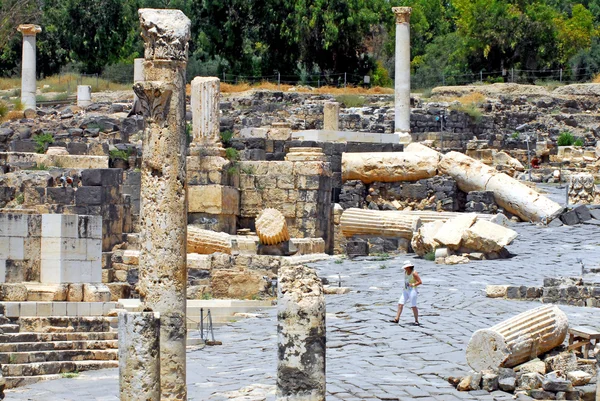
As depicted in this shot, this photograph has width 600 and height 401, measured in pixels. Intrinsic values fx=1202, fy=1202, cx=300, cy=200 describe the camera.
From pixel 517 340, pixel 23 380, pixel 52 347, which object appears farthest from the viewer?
pixel 52 347

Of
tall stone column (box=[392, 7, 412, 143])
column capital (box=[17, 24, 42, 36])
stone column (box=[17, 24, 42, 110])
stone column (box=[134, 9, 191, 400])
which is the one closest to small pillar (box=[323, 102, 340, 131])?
tall stone column (box=[392, 7, 412, 143])

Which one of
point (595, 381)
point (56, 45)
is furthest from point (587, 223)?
point (56, 45)

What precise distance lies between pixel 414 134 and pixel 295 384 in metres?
25.6

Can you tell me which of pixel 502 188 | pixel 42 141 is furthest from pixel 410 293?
pixel 42 141

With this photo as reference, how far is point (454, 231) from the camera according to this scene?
19.5 metres

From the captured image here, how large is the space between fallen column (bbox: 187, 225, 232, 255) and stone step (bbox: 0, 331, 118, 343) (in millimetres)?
6039

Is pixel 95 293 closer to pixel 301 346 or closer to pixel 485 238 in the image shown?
pixel 301 346

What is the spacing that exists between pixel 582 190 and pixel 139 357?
16.7m

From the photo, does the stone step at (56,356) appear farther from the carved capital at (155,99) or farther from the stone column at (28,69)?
the stone column at (28,69)

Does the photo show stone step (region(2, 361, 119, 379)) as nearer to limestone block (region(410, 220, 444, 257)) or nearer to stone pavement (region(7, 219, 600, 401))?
stone pavement (region(7, 219, 600, 401))

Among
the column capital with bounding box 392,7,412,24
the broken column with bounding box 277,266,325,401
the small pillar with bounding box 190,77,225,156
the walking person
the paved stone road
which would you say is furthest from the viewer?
the column capital with bounding box 392,7,412,24

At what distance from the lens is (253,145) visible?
2594cm

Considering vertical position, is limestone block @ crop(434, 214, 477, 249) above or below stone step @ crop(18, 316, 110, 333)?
above

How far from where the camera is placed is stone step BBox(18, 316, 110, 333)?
1366cm
